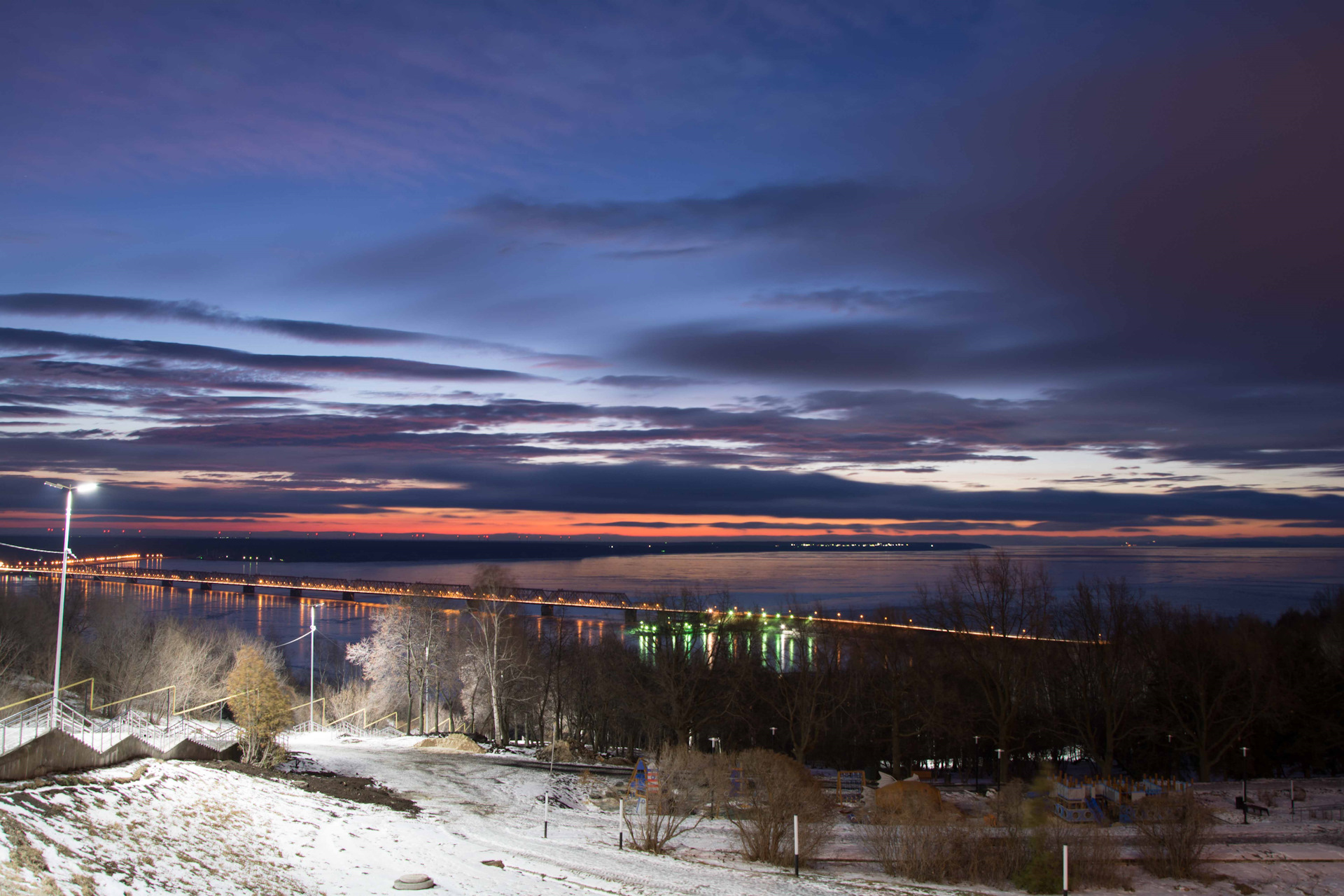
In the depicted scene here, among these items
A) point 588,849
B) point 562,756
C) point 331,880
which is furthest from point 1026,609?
point 331,880

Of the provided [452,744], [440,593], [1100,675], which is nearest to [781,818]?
[452,744]

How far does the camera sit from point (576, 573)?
190 metres

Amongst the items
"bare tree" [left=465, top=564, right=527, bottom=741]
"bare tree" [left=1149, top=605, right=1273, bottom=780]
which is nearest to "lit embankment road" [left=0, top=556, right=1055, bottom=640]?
"bare tree" [left=465, top=564, right=527, bottom=741]

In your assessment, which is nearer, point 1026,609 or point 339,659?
point 1026,609

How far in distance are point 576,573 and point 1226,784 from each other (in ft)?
520

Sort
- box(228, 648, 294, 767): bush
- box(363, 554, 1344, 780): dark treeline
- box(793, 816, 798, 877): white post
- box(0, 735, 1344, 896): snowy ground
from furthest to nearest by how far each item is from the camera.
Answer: box(363, 554, 1344, 780): dark treeline
box(228, 648, 294, 767): bush
box(793, 816, 798, 877): white post
box(0, 735, 1344, 896): snowy ground

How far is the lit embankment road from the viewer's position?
200 feet

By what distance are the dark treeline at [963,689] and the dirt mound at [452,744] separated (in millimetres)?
6549

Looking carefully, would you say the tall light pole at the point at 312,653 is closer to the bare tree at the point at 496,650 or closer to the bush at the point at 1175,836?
the bare tree at the point at 496,650

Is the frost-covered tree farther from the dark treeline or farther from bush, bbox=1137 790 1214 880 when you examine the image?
bush, bbox=1137 790 1214 880

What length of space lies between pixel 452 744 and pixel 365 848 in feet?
72.0

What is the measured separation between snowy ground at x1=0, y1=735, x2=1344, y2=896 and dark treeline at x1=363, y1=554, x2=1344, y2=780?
15.5 m

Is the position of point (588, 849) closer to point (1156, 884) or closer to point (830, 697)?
point (1156, 884)

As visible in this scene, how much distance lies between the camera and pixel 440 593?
110 meters
